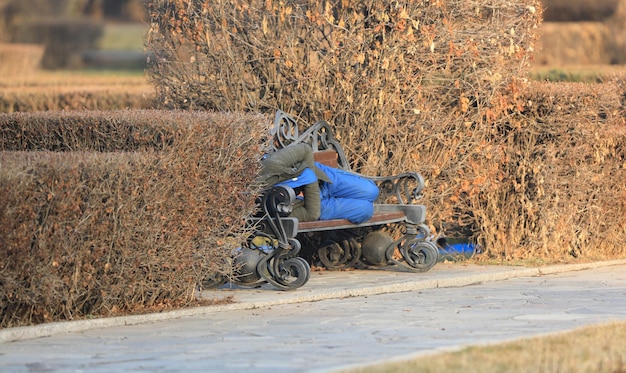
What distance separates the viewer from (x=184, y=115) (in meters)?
8.96

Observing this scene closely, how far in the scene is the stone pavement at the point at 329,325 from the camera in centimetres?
683

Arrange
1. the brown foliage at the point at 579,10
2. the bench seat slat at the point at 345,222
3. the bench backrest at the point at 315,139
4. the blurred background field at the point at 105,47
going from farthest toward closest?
the brown foliage at the point at 579,10 < the blurred background field at the point at 105,47 < the bench backrest at the point at 315,139 < the bench seat slat at the point at 345,222

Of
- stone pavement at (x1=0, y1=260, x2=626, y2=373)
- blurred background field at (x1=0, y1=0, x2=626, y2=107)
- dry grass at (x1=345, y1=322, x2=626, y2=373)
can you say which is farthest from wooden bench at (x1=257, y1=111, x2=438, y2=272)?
dry grass at (x1=345, y1=322, x2=626, y2=373)

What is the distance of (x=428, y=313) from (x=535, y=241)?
3818mm

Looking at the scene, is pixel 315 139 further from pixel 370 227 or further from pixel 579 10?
pixel 579 10

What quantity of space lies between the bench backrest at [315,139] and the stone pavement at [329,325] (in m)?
1.01

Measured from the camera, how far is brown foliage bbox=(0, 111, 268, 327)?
7.57 meters

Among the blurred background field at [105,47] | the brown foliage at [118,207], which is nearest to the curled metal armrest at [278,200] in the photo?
the brown foliage at [118,207]

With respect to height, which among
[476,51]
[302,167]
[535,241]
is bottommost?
[535,241]

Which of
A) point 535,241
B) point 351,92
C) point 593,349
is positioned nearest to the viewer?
point 593,349

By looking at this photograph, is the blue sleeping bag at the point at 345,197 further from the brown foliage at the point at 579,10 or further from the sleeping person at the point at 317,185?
the brown foliage at the point at 579,10

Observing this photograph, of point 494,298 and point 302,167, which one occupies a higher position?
point 302,167

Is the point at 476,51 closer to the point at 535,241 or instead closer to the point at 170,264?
the point at 535,241

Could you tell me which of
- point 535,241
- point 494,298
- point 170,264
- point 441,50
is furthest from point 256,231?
point 535,241
